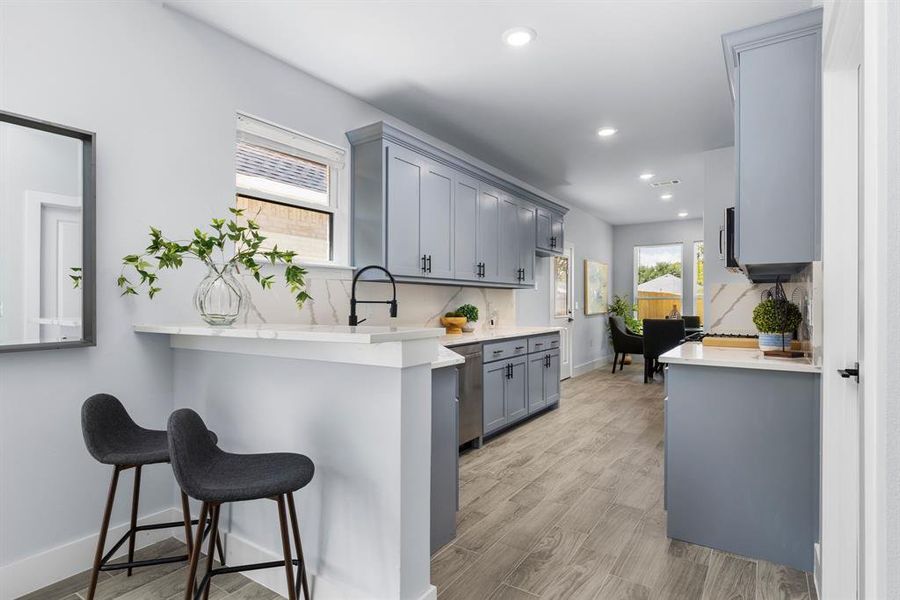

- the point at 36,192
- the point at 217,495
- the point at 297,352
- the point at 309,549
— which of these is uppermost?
the point at 36,192

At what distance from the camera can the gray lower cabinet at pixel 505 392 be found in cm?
406

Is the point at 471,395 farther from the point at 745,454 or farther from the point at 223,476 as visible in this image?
the point at 223,476

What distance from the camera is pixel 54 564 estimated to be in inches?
80.8

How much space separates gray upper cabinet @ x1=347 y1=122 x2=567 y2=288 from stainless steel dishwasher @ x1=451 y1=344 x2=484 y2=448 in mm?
665

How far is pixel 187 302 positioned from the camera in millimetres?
2531

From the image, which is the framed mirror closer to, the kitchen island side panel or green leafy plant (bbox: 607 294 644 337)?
the kitchen island side panel

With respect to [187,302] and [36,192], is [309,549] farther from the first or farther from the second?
[36,192]

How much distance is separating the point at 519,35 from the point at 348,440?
90.9 inches

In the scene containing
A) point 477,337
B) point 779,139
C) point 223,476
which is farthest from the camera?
point 477,337

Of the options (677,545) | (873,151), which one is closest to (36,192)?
(873,151)

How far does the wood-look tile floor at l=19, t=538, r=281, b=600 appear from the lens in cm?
195

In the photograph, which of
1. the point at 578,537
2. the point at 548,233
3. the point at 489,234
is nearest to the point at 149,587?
the point at 578,537

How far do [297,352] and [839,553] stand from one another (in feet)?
7.00

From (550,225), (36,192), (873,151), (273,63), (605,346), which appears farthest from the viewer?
(605,346)
